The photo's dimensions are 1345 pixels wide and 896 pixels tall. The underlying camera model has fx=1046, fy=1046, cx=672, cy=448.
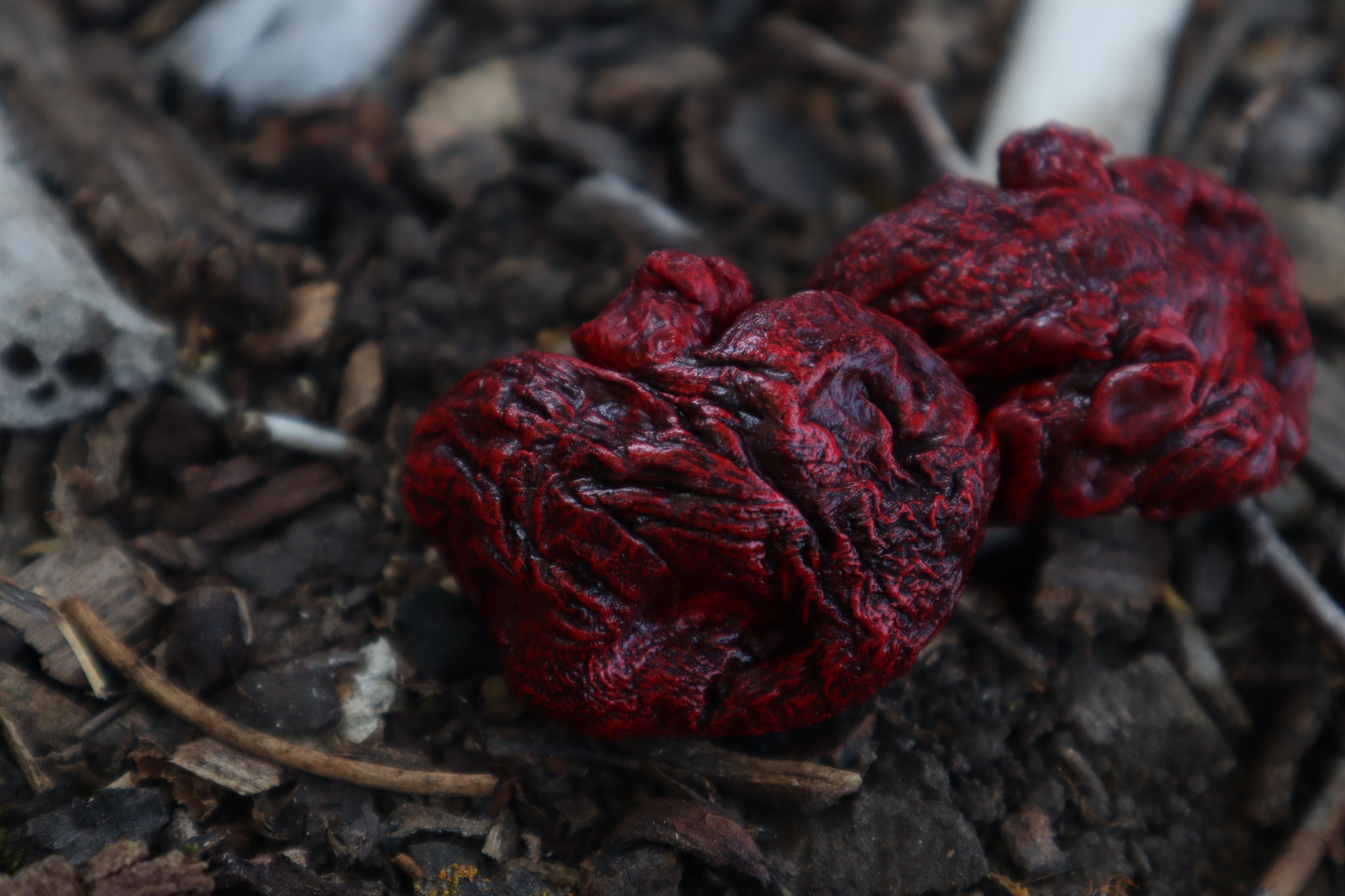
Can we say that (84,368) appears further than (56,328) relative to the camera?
Yes

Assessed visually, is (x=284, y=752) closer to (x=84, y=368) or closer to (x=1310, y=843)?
(x=84, y=368)

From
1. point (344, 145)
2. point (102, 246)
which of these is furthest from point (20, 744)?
point (344, 145)

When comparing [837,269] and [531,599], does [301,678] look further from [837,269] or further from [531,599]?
[837,269]

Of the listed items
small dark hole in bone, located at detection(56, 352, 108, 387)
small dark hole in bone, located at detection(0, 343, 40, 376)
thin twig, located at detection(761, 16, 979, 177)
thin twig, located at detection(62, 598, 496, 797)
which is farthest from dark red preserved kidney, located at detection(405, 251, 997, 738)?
thin twig, located at detection(761, 16, 979, 177)

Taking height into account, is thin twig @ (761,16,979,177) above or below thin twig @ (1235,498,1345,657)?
above

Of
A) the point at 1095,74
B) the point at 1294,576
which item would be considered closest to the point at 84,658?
the point at 1294,576

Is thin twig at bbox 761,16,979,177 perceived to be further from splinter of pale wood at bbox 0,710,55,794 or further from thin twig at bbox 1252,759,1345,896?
splinter of pale wood at bbox 0,710,55,794
